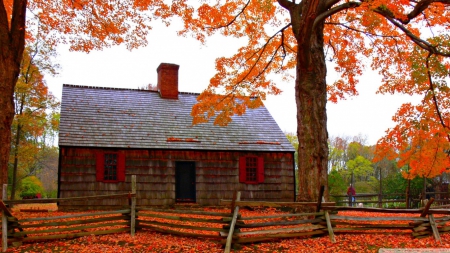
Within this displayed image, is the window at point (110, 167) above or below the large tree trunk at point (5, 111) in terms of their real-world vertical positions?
below

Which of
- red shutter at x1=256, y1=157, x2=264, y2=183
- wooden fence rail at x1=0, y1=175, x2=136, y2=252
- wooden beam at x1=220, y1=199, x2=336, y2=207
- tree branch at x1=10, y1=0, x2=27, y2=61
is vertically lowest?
wooden fence rail at x1=0, y1=175, x2=136, y2=252

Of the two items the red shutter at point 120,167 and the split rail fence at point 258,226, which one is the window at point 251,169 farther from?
the split rail fence at point 258,226

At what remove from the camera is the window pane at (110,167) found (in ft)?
55.0

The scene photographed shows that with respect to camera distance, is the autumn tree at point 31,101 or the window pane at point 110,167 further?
the autumn tree at point 31,101

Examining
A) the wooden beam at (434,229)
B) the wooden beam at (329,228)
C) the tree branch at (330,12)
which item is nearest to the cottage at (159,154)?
the tree branch at (330,12)

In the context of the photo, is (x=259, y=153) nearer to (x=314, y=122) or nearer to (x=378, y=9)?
(x=314, y=122)

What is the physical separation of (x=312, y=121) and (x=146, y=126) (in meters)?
8.91

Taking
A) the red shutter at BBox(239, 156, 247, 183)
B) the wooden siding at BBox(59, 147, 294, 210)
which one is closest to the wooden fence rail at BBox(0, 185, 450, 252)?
the wooden siding at BBox(59, 147, 294, 210)

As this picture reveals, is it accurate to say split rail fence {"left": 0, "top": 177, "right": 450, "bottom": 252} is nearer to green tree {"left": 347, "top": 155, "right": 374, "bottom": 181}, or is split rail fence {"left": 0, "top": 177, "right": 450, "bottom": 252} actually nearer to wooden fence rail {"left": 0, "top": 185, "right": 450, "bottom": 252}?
wooden fence rail {"left": 0, "top": 185, "right": 450, "bottom": 252}

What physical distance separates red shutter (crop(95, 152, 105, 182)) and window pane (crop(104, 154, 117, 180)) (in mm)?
270

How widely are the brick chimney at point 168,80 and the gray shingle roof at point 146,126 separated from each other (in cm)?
38

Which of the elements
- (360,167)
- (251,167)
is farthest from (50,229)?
(360,167)

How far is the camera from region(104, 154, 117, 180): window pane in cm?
1675

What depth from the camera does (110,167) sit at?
16875 millimetres
